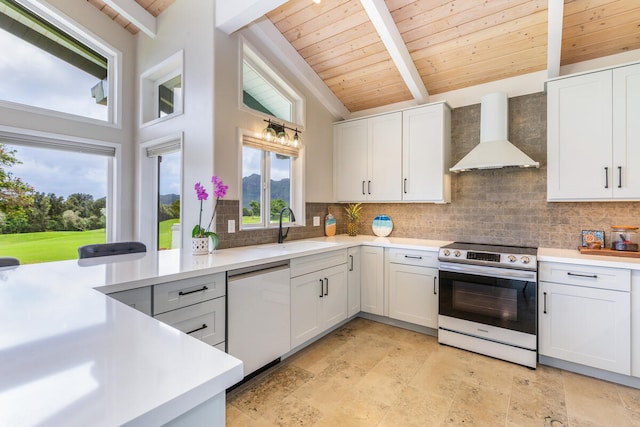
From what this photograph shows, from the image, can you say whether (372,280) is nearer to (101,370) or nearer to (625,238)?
(625,238)

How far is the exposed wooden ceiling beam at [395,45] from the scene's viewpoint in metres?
2.58

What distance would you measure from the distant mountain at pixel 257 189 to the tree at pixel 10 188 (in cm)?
217

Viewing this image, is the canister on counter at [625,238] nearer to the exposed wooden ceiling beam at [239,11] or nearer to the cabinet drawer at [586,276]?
the cabinet drawer at [586,276]

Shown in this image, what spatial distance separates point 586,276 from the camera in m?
2.37

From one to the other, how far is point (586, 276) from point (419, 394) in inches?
62.1

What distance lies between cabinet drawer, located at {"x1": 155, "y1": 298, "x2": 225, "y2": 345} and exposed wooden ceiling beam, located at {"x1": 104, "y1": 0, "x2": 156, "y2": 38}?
3174 mm


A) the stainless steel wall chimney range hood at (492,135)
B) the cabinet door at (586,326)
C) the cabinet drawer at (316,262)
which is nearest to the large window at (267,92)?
the cabinet drawer at (316,262)

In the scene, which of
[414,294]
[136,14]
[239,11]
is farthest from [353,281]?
[136,14]

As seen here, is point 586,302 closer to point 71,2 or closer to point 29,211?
point 29,211

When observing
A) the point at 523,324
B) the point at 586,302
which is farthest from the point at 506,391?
the point at 586,302

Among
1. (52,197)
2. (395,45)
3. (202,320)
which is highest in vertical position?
(395,45)

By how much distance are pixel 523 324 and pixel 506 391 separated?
1.96 ft

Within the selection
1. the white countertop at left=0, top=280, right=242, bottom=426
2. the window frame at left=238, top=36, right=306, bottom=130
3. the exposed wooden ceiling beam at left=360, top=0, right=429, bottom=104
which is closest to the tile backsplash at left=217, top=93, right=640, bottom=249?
the exposed wooden ceiling beam at left=360, top=0, right=429, bottom=104

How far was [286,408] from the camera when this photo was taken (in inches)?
79.5
